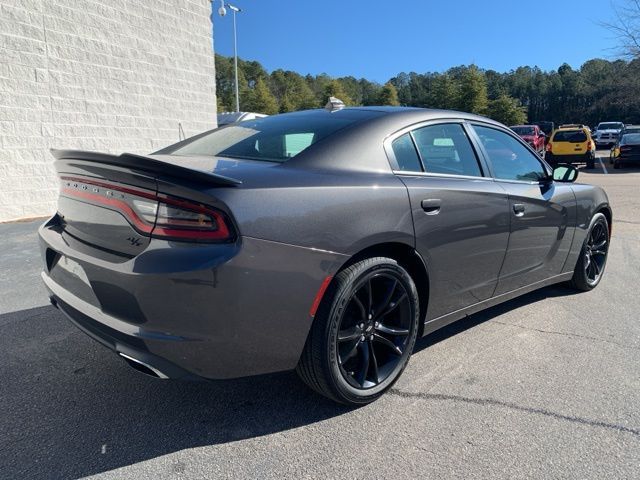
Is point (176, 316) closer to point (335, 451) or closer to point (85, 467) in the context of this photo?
point (85, 467)

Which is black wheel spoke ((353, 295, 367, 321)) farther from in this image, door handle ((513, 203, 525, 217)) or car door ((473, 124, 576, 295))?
door handle ((513, 203, 525, 217))

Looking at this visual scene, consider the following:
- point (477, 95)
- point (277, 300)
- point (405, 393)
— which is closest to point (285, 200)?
point (277, 300)

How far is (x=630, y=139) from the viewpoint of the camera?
63.6 feet

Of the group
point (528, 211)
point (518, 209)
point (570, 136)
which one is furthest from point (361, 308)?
point (570, 136)

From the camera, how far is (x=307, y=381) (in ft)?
8.02

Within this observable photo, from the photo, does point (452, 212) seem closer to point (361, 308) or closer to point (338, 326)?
point (361, 308)

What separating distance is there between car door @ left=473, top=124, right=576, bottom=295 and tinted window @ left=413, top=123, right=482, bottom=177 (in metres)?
0.20

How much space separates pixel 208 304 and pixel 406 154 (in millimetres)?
1473

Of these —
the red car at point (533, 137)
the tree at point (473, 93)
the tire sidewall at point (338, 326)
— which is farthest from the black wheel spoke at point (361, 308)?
the tree at point (473, 93)

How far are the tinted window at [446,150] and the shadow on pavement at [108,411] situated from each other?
1516mm

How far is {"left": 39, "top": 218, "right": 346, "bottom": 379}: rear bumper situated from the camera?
1967mm

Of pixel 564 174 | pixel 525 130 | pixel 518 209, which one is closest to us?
pixel 518 209

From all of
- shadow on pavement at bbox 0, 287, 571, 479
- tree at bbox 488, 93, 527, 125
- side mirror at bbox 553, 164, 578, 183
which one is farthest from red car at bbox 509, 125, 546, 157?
tree at bbox 488, 93, 527, 125

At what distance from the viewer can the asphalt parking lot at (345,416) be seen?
2119 millimetres
